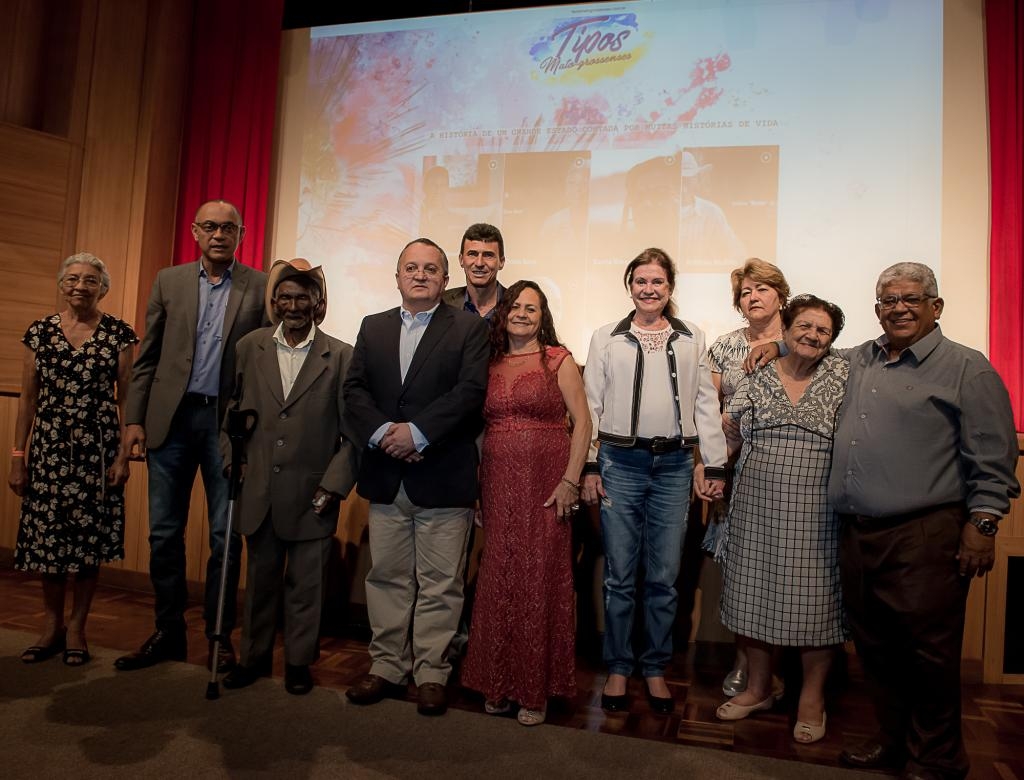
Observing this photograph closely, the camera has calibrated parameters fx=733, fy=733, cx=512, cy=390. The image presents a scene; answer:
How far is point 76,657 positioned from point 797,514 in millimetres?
2650

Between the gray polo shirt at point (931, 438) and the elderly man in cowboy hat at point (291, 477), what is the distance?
1.70 meters

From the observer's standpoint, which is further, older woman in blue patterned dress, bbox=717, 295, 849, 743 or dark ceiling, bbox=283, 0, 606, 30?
dark ceiling, bbox=283, 0, 606, 30

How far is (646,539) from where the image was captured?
8.68ft

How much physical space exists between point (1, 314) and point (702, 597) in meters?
5.38

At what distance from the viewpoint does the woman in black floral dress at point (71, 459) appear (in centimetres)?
280

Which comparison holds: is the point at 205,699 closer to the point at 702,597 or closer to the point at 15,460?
the point at 15,460

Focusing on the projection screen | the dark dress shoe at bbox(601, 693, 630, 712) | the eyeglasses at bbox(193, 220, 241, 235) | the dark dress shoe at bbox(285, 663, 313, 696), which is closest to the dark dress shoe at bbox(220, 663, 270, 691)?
the dark dress shoe at bbox(285, 663, 313, 696)

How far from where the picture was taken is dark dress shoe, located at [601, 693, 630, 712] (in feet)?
8.41

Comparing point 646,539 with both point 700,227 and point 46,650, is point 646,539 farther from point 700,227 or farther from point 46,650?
point 700,227

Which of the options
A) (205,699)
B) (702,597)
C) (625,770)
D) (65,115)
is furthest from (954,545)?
(65,115)

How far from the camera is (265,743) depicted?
217 centimetres

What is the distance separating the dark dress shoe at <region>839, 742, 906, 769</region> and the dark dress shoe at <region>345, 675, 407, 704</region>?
1.46 metres

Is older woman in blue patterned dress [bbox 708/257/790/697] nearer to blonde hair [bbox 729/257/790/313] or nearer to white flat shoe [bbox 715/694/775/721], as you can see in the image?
blonde hair [bbox 729/257/790/313]

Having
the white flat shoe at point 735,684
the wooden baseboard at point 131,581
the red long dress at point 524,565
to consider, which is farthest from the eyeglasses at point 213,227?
the white flat shoe at point 735,684
